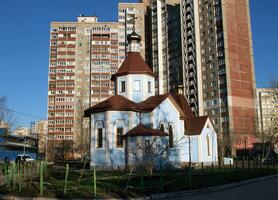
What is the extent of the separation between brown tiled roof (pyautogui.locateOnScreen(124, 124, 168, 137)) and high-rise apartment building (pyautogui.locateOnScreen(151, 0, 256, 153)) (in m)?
33.8

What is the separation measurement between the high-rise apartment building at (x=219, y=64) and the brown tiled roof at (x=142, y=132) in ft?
111

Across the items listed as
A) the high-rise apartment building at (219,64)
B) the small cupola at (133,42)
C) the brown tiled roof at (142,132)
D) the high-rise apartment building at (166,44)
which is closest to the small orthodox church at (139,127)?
the brown tiled roof at (142,132)

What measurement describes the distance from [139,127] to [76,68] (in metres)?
60.7

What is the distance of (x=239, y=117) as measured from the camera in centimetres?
6719

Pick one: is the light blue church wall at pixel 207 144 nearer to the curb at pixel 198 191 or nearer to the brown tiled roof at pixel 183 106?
the brown tiled roof at pixel 183 106

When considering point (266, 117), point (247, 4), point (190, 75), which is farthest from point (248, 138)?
point (266, 117)

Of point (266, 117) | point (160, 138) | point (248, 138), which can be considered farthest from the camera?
point (266, 117)

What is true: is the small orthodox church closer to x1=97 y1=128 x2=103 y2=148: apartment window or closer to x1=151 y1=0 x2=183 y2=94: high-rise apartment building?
x1=97 y1=128 x2=103 y2=148: apartment window

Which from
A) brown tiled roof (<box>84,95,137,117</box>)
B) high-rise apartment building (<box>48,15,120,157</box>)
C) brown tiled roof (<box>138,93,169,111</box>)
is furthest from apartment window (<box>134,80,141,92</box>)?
high-rise apartment building (<box>48,15,120,157</box>)

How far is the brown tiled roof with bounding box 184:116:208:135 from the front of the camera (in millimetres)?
35344

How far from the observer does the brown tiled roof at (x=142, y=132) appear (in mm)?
28031

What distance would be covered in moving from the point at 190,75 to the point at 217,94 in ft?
32.1

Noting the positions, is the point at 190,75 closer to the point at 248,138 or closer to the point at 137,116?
the point at 248,138

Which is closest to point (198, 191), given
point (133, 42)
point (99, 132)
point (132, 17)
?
point (99, 132)
